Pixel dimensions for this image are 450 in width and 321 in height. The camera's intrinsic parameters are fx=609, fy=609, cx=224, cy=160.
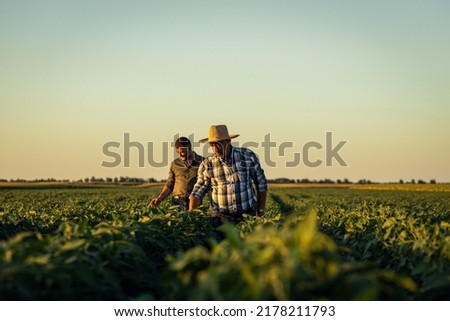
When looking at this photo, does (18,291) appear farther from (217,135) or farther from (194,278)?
(217,135)

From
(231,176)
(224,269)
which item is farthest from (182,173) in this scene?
(224,269)

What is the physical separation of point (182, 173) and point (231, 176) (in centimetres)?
264

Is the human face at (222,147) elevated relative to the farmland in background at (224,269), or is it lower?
elevated

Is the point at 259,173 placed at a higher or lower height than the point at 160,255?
higher

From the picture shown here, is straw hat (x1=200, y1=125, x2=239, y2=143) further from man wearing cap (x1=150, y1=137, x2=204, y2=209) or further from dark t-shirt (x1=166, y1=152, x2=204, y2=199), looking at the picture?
dark t-shirt (x1=166, y1=152, x2=204, y2=199)

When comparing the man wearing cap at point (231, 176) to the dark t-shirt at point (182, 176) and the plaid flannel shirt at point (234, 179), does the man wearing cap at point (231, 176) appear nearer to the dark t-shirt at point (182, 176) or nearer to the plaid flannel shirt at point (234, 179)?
the plaid flannel shirt at point (234, 179)

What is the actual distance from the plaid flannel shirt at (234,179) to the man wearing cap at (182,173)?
6.59ft

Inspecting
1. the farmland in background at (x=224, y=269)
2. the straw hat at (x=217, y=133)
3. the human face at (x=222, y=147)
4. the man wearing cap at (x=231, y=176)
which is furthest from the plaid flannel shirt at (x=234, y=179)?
the farmland in background at (x=224, y=269)

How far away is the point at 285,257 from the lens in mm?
2904

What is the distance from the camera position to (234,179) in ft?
31.0

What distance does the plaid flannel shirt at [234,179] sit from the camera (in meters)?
9.46

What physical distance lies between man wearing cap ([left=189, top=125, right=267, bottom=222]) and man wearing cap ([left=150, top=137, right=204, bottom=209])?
2010 mm

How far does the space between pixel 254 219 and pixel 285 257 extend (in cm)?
535
